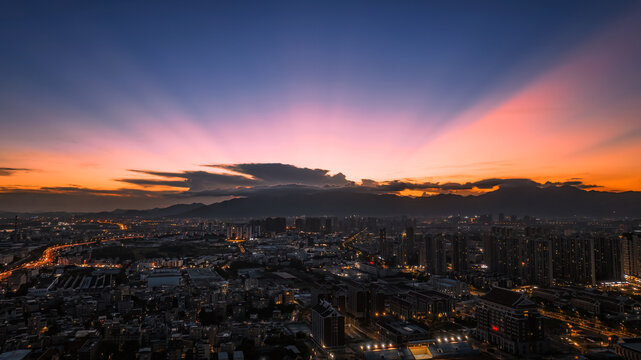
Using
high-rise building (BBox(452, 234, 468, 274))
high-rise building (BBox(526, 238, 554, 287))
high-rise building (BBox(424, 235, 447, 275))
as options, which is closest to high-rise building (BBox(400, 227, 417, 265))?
high-rise building (BBox(424, 235, 447, 275))

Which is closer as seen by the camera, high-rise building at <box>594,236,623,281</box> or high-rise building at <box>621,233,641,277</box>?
high-rise building at <box>621,233,641,277</box>

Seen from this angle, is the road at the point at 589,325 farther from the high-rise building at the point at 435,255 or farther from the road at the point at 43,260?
the road at the point at 43,260

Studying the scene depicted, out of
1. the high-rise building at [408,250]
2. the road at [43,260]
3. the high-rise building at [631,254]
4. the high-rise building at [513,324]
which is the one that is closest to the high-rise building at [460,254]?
the high-rise building at [408,250]

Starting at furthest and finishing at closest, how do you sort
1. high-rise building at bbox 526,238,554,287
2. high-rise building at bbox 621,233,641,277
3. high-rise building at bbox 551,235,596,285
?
high-rise building at bbox 621,233,641,277
high-rise building at bbox 526,238,554,287
high-rise building at bbox 551,235,596,285

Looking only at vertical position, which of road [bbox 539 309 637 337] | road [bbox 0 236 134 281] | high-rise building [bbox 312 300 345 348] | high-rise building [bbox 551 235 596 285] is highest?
high-rise building [bbox 551 235 596 285]

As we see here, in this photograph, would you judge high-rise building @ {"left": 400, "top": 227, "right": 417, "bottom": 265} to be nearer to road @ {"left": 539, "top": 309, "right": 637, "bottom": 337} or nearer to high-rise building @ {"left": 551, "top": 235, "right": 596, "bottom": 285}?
high-rise building @ {"left": 551, "top": 235, "right": 596, "bottom": 285}

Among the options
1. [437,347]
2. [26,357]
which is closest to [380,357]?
[437,347]

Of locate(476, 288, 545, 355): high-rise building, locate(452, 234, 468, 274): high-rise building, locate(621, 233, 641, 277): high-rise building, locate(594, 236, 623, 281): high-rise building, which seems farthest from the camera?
locate(452, 234, 468, 274): high-rise building

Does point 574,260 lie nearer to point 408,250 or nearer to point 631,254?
point 631,254

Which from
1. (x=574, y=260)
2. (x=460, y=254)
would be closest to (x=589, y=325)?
(x=574, y=260)

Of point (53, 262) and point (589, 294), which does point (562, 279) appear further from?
point (53, 262)
